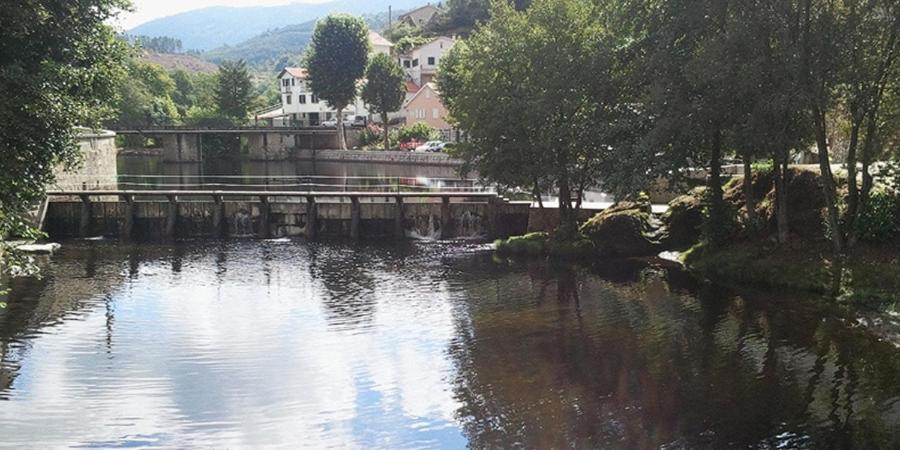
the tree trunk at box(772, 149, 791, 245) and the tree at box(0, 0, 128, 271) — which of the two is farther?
the tree trunk at box(772, 149, 791, 245)

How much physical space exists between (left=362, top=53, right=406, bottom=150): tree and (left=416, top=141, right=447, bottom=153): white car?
30.0ft

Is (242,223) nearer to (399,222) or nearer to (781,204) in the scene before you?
(399,222)

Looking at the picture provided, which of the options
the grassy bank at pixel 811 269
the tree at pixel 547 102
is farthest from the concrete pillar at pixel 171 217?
the grassy bank at pixel 811 269

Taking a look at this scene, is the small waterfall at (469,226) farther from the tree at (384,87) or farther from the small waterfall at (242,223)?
the tree at (384,87)

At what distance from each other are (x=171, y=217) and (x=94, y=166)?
13.0 metres

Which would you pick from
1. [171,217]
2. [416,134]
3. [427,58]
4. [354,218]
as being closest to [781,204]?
[354,218]

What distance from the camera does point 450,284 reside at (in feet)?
97.6

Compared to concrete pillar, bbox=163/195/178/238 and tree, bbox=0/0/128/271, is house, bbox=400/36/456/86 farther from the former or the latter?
tree, bbox=0/0/128/271

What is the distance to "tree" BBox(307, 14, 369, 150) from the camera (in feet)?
311

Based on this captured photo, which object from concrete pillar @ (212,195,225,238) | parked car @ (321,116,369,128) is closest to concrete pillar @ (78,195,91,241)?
concrete pillar @ (212,195,225,238)

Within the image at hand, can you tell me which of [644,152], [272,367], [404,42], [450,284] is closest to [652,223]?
[644,152]

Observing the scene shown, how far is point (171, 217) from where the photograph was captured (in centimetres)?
4316

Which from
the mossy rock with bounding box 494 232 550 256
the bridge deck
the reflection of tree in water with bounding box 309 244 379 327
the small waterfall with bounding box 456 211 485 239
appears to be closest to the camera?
the reflection of tree in water with bounding box 309 244 379 327

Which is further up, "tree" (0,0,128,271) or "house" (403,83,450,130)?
"house" (403,83,450,130)
